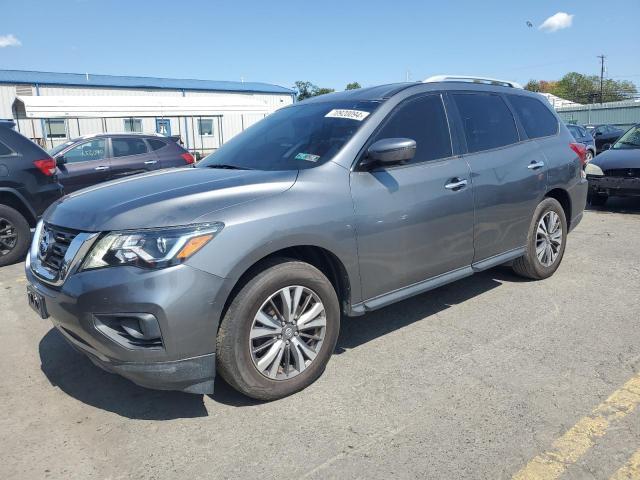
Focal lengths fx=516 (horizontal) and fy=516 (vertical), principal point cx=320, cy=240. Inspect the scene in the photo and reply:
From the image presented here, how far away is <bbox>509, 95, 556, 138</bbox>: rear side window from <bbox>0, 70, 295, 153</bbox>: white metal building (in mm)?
18957

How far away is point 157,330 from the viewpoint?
250 cm

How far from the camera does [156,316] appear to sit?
8.15ft

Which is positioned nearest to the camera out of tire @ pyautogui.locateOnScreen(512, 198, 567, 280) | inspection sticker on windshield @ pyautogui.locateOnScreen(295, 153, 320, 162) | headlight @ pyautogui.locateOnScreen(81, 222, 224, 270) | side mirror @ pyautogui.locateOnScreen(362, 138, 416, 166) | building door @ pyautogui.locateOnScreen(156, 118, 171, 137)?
headlight @ pyautogui.locateOnScreen(81, 222, 224, 270)

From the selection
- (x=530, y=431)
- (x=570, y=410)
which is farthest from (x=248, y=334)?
(x=570, y=410)

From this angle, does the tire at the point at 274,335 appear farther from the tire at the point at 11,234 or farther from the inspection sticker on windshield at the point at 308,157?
the tire at the point at 11,234

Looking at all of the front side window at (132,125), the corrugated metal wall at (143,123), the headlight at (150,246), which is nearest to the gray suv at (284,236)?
the headlight at (150,246)

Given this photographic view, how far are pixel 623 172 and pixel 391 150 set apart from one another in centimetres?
688

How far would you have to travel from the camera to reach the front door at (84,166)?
9.30 metres

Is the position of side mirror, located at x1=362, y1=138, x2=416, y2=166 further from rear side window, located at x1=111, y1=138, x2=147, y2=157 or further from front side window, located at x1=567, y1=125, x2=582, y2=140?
front side window, located at x1=567, y1=125, x2=582, y2=140

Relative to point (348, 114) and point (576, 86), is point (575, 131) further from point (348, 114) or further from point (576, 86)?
point (576, 86)

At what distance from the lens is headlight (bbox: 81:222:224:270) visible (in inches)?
99.6

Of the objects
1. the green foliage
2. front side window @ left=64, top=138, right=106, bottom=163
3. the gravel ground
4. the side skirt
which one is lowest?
the gravel ground

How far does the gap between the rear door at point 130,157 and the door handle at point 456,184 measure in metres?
7.61

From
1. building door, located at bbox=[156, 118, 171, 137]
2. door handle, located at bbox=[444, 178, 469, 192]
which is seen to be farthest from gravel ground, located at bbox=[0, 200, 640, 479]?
building door, located at bbox=[156, 118, 171, 137]
